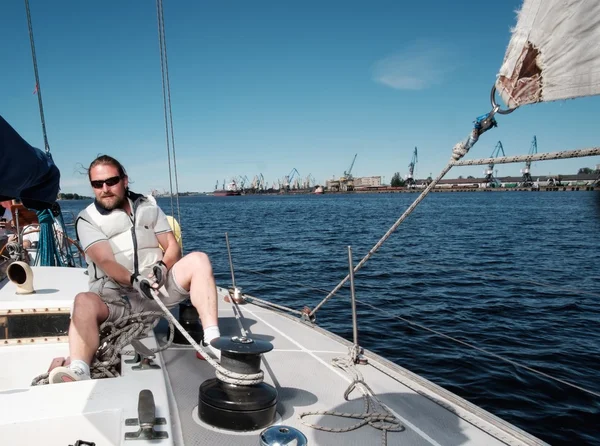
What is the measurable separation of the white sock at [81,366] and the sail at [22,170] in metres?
1.03

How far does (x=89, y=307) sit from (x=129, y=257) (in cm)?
50

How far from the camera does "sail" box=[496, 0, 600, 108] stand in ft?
4.35

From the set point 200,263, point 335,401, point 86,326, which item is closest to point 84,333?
point 86,326

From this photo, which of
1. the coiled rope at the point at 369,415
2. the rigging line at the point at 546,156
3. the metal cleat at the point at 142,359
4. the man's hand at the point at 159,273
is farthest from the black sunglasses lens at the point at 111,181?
the rigging line at the point at 546,156

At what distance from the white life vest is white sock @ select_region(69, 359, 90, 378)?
75cm

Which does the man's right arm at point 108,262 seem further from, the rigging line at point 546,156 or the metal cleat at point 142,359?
the rigging line at point 546,156

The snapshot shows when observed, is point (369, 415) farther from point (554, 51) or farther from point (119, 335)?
point (554, 51)

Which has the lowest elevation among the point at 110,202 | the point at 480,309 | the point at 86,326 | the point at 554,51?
the point at 480,309

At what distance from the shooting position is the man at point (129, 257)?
9.14 ft

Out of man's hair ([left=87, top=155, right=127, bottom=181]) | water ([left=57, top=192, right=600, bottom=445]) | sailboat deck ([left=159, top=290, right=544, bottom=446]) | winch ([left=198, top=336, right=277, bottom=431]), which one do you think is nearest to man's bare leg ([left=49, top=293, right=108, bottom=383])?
sailboat deck ([left=159, top=290, right=544, bottom=446])

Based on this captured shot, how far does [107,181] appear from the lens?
2951 millimetres

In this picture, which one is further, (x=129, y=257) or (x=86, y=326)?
(x=129, y=257)

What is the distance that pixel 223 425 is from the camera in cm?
205

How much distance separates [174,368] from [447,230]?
2276 cm
